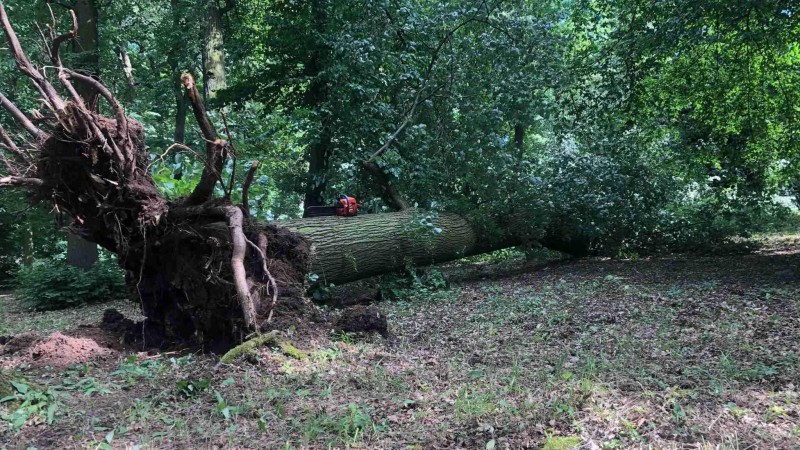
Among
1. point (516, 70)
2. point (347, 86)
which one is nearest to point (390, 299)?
point (347, 86)

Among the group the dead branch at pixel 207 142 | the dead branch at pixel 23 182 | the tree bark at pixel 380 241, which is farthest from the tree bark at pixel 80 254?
the dead branch at pixel 207 142

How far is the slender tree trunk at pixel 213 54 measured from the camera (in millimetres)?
9734

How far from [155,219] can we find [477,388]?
10.7 feet

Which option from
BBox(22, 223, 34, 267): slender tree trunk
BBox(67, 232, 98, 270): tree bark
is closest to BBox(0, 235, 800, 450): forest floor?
BBox(67, 232, 98, 270): tree bark

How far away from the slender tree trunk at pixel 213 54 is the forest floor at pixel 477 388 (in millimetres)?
5878

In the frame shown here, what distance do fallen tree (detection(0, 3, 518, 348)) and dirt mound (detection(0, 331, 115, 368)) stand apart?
71 centimetres

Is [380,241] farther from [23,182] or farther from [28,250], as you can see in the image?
[28,250]

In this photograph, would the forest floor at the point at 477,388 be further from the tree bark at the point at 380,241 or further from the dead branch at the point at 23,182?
the tree bark at the point at 380,241

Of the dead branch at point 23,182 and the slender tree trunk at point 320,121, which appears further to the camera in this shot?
the slender tree trunk at point 320,121

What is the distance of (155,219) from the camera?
5207mm

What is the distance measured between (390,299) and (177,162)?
372 centimetres

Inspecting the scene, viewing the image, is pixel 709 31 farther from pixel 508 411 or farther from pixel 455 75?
pixel 508 411

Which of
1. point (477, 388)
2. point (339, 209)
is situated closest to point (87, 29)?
point (339, 209)

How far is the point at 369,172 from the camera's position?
10023 millimetres
